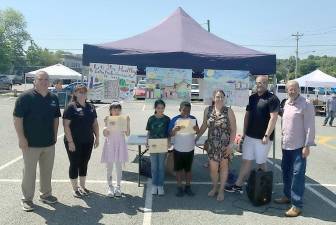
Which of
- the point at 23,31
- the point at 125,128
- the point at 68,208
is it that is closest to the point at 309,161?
the point at 125,128

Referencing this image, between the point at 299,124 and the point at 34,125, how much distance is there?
3.73 metres

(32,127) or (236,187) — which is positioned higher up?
(32,127)

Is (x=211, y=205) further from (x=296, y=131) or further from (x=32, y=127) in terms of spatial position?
(x=32, y=127)

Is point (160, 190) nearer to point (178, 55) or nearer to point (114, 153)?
point (114, 153)

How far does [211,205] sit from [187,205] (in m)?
0.37

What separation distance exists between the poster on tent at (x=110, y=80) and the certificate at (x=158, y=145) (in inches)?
64.6

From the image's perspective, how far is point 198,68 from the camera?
25.8 ft

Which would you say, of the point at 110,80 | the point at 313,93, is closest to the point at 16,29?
the point at 313,93

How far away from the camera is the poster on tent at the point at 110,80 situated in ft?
25.6

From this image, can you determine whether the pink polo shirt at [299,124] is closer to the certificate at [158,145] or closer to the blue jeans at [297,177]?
the blue jeans at [297,177]

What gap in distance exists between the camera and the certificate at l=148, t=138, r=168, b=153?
6.67m

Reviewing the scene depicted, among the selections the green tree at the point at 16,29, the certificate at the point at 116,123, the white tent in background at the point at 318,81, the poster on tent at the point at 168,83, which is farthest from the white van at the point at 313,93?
the green tree at the point at 16,29

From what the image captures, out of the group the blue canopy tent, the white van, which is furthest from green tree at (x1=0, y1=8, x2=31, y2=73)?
the blue canopy tent

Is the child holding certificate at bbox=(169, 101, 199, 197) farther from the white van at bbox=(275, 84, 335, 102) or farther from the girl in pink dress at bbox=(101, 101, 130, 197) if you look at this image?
the white van at bbox=(275, 84, 335, 102)
